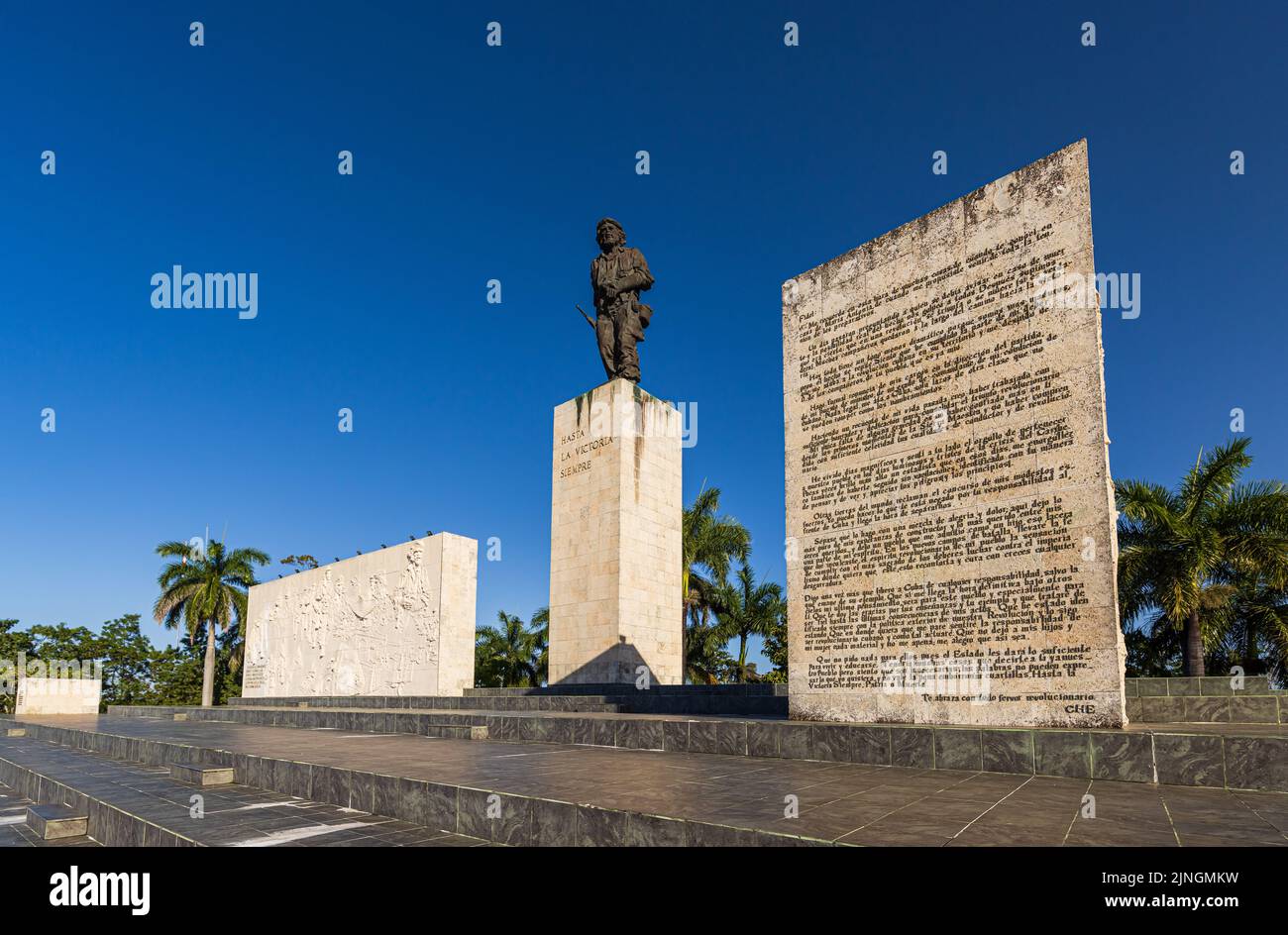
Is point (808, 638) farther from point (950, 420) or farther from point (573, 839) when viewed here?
point (573, 839)

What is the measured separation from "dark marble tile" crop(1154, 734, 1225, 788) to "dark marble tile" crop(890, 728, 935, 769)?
1636 mm

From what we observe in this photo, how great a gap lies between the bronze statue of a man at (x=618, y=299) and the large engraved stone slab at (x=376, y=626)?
6739 millimetres

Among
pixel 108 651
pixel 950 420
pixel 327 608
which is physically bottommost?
pixel 108 651

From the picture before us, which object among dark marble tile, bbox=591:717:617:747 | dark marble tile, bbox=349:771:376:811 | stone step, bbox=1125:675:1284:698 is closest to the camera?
Answer: dark marble tile, bbox=349:771:376:811

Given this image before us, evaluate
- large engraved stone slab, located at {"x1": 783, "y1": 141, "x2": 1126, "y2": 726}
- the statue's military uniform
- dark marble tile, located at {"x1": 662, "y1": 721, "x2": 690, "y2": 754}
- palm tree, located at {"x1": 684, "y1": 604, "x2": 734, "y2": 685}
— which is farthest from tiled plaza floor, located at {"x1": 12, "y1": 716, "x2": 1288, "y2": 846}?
palm tree, located at {"x1": 684, "y1": 604, "x2": 734, "y2": 685}

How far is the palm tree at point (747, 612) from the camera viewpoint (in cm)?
2975

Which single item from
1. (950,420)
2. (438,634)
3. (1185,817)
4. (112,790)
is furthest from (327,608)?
(1185,817)

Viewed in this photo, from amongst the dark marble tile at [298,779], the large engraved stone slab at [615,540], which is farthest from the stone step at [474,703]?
the dark marble tile at [298,779]

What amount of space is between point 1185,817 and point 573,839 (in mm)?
3368

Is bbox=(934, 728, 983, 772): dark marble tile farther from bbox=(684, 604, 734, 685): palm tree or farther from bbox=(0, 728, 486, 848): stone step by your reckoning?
bbox=(684, 604, 734, 685): palm tree

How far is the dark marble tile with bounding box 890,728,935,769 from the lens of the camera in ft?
21.8

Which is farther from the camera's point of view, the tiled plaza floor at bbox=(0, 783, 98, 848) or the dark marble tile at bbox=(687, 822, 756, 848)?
the tiled plaza floor at bbox=(0, 783, 98, 848)

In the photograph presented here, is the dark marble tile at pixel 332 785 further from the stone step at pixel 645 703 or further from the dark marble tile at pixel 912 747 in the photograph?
the stone step at pixel 645 703

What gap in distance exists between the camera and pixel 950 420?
25.6 feet
